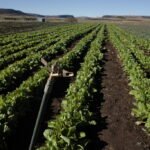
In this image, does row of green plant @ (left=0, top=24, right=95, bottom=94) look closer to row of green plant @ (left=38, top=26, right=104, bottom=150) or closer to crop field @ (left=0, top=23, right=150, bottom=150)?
crop field @ (left=0, top=23, right=150, bottom=150)

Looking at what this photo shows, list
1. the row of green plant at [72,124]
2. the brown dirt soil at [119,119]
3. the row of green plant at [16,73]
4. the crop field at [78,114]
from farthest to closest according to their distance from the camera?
the row of green plant at [16,73]
the brown dirt soil at [119,119]
the crop field at [78,114]
the row of green plant at [72,124]

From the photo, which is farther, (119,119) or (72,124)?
(119,119)

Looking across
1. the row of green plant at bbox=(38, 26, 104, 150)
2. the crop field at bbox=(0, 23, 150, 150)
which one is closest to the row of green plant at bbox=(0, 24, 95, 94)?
the crop field at bbox=(0, 23, 150, 150)

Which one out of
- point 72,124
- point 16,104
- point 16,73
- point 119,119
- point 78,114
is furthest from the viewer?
point 16,73

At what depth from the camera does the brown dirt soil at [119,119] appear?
8.27m

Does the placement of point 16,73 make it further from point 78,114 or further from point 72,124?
point 72,124

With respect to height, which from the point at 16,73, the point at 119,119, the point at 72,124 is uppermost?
the point at 72,124

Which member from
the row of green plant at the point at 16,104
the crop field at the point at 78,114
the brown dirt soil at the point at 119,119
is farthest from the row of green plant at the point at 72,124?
the row of green plant at the point at 16,104

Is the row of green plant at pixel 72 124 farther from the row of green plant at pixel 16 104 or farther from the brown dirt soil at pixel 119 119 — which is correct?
the row of green plant at pixel 16 104

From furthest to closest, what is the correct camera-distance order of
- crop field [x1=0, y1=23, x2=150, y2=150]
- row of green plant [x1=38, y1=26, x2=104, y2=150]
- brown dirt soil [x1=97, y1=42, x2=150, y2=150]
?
brown dirt soil [x1=97, y1=42, x2=150, y2=150] < crop field [x1=0, y1=23, x2=150, y2=150] < row of green plant [x1=38, y1=26, x2=104, y2=150]

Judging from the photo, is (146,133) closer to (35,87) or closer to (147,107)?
(147,107)

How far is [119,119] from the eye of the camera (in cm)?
988

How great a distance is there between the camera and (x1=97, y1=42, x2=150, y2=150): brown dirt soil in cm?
827

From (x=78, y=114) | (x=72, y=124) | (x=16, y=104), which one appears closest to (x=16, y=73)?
(x=16, y=104)
